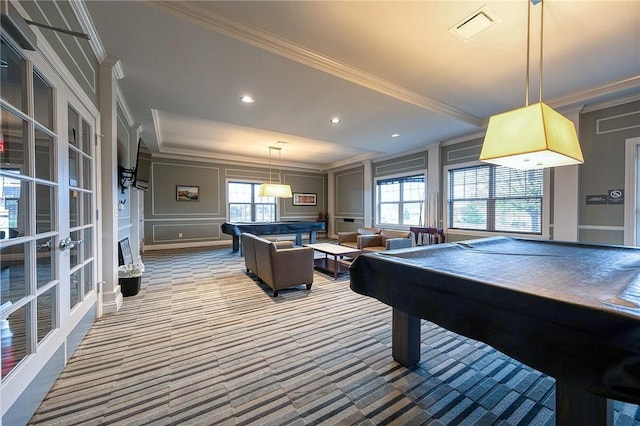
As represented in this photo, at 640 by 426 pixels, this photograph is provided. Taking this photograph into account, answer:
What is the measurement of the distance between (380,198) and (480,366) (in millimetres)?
5952

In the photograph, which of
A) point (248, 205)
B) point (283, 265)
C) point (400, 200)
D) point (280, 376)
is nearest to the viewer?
point (280, 376)

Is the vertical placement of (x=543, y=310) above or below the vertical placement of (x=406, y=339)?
above

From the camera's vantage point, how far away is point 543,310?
0.96 meters

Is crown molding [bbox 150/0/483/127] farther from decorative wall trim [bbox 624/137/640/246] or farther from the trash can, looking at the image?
the trash can

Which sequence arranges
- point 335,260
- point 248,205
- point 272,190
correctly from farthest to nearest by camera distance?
point 248,205
point 272,190
point 335,260

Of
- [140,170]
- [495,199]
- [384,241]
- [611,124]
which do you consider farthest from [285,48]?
[495,199]

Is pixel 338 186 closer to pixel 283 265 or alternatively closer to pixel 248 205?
pixel 248 205

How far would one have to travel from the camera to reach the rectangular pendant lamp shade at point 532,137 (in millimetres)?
1738

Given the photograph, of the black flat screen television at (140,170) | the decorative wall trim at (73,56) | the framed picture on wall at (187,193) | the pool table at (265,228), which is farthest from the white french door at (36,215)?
the framed picture on wall at (187,193)

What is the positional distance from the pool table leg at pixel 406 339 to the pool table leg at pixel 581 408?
0.81m

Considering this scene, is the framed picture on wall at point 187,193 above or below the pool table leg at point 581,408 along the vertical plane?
above

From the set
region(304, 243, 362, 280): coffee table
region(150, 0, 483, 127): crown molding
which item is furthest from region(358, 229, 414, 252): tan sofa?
region(150, 0, 483, 127): crown molding

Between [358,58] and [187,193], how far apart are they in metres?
6.34

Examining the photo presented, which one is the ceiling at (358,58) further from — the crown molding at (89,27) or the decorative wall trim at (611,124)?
the decorative wall trim at (611,124)
